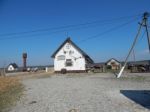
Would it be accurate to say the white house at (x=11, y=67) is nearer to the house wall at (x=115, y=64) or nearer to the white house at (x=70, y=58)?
the house wall at (x=115, y=64)

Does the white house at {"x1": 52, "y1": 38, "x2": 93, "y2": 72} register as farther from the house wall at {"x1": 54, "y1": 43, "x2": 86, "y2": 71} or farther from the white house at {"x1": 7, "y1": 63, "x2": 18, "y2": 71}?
the white house at {"x1": 7, "y1": 63, "x2": 18, "y2": 71}

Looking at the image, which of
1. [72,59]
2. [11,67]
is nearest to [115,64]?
[72,59]

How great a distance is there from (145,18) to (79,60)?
61.0 feet

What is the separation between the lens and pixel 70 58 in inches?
1727

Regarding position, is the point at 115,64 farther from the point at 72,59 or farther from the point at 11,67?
the point at 11,67

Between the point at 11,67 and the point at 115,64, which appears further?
the point at 11,67

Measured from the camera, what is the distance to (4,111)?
10461mm

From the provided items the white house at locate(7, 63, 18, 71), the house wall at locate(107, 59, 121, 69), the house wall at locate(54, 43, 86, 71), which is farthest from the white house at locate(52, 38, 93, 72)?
the white house at locate(7, 63, 18, 71)

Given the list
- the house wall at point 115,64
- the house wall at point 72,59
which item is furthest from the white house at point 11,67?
the house wall at point 72,59

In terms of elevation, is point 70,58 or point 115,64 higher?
point 70,58

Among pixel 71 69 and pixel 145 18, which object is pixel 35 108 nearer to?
pixel 145 18

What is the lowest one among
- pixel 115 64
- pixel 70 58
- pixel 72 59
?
pixel 115 64

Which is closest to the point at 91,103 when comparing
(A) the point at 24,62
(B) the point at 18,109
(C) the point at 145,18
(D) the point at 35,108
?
(D) the point at 35,108

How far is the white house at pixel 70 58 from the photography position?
43562mm
